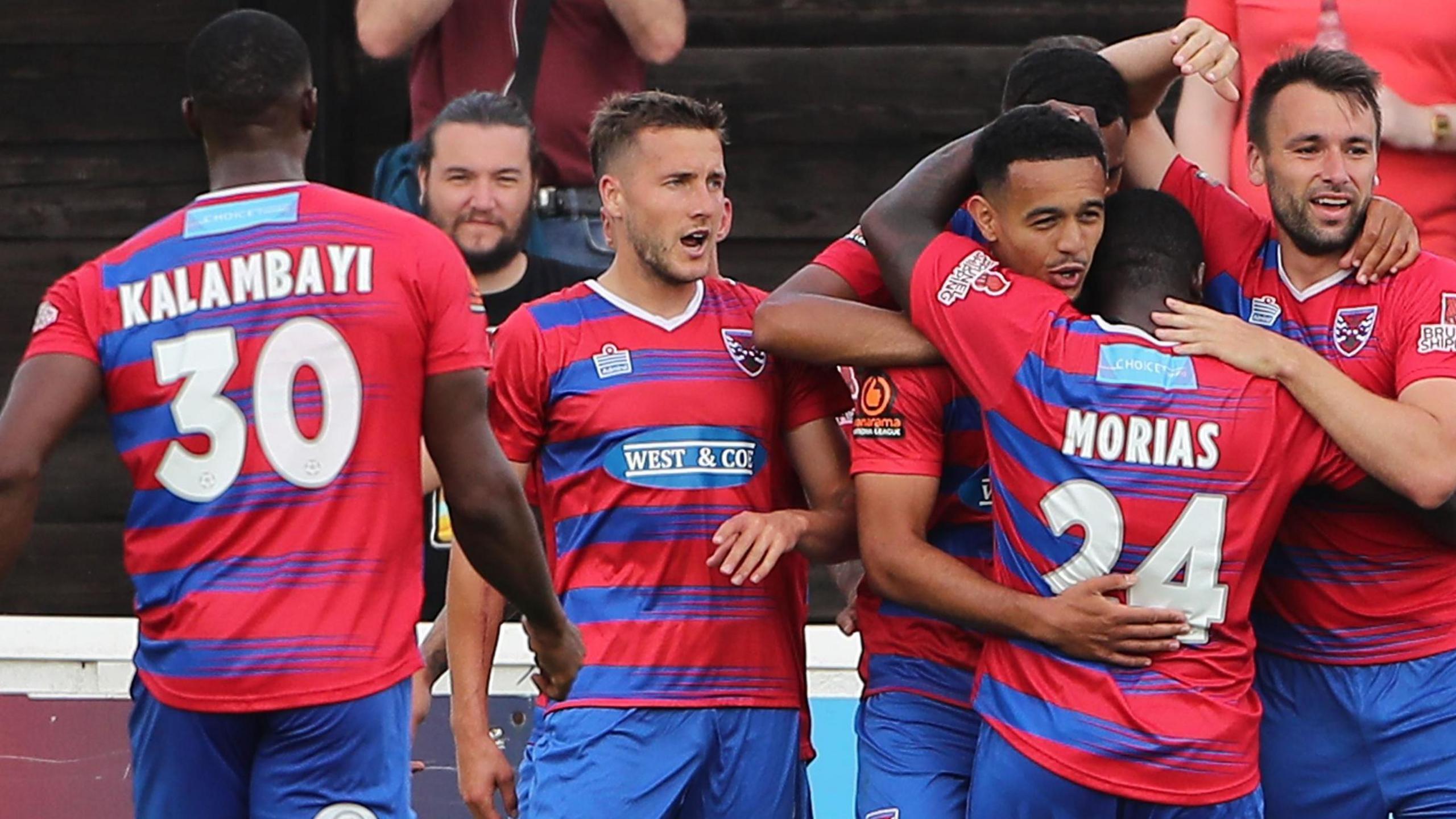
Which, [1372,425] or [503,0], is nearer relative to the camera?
[1372,425]

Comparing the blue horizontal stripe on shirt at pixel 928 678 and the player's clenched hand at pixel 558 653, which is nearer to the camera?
the player's clenched hand at pixel 558 653

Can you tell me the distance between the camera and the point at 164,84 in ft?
23.9

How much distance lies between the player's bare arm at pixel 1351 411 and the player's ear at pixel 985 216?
0.42m

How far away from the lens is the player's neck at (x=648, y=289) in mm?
4680

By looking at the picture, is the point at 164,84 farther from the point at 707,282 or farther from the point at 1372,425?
the point at 1372,425

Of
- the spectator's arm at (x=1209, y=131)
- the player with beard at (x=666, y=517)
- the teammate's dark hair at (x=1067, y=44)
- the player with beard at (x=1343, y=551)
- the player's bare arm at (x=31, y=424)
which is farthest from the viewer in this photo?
the spectator's arm at (x=1209, y=131)

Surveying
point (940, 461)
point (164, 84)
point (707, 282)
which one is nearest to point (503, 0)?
point (164, 84)

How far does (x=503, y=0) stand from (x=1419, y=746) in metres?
3.53

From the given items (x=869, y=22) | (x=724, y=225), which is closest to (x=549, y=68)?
(x=869, y=22)

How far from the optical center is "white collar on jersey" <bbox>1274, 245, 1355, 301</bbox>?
14.2 feet

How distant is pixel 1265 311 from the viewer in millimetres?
4355

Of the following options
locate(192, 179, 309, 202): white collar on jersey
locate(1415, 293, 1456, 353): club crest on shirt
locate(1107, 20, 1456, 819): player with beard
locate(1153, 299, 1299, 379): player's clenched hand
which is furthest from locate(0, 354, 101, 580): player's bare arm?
locate(1415, 293, 1456, 353): club crest on shirt

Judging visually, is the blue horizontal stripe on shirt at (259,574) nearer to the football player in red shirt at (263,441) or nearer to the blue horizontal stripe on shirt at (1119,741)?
the football player in red shirt at (263,441)

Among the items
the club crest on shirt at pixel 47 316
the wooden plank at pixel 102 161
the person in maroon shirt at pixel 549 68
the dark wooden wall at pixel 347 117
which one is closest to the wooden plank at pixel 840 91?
the dark wooden wall at pixel 347 117
